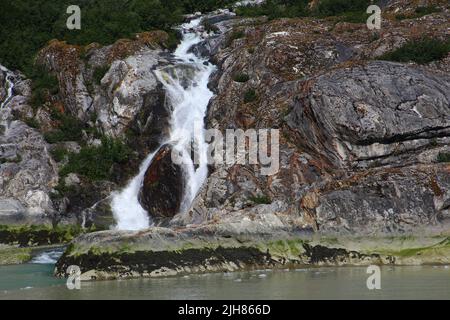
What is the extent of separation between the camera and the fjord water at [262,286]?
23328mm

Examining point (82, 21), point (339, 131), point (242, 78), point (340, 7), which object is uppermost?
point (340, 7)

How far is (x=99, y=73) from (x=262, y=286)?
119 ft

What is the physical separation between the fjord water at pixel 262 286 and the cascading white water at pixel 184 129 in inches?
537

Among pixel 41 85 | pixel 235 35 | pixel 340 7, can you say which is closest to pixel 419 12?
pixel 340 7

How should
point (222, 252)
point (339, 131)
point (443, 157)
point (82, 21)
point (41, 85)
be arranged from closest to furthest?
point (222, 252), point (443, 157), point (339, 131), point (41, 85), point (82, 21)

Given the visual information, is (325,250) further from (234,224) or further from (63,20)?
(63,20)

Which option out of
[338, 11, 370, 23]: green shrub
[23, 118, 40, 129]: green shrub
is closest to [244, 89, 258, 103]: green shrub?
[338, 11, 370, 23]: green shrub

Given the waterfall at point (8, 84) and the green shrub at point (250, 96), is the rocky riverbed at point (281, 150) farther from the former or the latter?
the waterfall at point (8, 84)

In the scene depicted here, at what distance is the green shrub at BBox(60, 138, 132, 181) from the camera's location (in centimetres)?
4981

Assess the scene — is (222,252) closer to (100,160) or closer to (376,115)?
(376,115)

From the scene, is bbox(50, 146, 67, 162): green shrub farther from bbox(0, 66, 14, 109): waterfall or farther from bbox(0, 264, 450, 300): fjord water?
bbox(0, 264, 450, 300): fjord water

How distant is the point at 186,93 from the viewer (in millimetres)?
52125

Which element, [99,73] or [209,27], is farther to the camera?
[209,27]

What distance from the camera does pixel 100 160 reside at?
50688 mm
